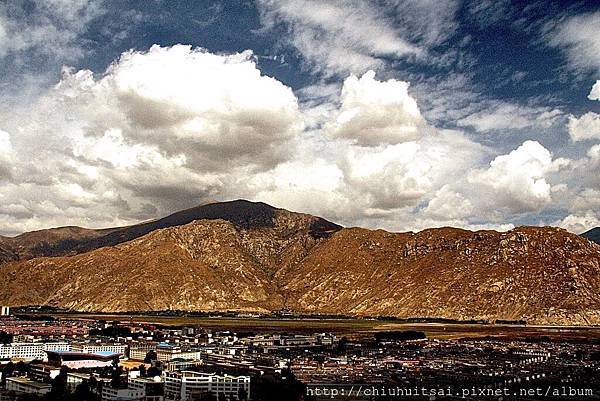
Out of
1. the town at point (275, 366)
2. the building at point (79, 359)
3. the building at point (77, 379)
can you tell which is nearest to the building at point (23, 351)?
the town at point (275, 366)

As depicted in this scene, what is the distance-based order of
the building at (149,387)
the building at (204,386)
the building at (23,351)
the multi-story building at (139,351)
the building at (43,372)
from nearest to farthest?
the building at (149,387)
the building at (204,386)
the building at (43,372)
the building at (23,351)
the multi-story building at (139,351)

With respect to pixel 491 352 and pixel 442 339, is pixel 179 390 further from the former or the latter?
pixel 442 339

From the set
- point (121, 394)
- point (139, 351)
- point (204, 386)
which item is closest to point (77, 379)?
point (121, 394)

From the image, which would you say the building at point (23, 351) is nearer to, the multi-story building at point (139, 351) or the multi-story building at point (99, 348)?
the multi-story building at point (99, 348)

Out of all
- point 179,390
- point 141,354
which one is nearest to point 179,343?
point 141,354

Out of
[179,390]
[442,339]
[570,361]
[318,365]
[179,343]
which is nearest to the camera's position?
[179,390]

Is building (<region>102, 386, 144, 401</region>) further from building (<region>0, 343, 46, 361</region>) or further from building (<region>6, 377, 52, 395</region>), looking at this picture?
building (<region>0, 343, 46, 361</region>)

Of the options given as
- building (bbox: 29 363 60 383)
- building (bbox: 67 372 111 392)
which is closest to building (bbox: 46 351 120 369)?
building (bbox: 29 363 60 383)
